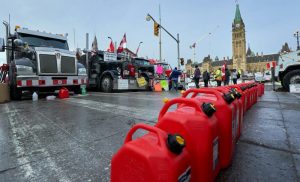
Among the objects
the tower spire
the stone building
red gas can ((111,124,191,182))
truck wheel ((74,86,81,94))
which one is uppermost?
the tower spire

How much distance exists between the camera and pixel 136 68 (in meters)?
13.8

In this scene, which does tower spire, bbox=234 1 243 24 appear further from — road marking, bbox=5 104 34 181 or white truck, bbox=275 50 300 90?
road marking, bbox=5 104 34 181

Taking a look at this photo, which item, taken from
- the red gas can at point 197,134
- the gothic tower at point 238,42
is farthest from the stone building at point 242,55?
the red gas can at point 197,134

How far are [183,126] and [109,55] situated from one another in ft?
40.6

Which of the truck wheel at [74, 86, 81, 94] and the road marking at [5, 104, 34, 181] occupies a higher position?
the truck wheel at [74, 86, 81, 94]

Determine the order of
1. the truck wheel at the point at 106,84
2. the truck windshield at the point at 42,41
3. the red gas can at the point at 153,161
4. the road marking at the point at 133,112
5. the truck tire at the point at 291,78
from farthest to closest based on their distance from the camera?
the truck wheel at the point at 106,84, the truck tire at the point at 291,78, the truck windshield at the point at 42,41, the road marking at the point at 133,112, the red gas can at the point at 153,161

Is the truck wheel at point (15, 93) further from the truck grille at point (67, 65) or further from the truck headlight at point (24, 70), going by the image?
the truck grille at point (67, 65)

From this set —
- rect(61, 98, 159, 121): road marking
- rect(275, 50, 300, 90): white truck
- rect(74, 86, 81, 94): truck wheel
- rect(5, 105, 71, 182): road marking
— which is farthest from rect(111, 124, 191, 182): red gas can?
rect(275, 50, 300, 90): white truck

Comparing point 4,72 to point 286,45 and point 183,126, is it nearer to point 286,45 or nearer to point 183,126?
point 183,126

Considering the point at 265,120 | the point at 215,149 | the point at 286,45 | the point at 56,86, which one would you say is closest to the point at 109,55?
the point at 56,86

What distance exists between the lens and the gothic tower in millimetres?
119312

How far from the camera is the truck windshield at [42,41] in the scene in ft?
30.1

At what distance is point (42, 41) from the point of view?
378 inches

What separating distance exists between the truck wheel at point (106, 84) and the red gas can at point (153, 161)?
11491mm
